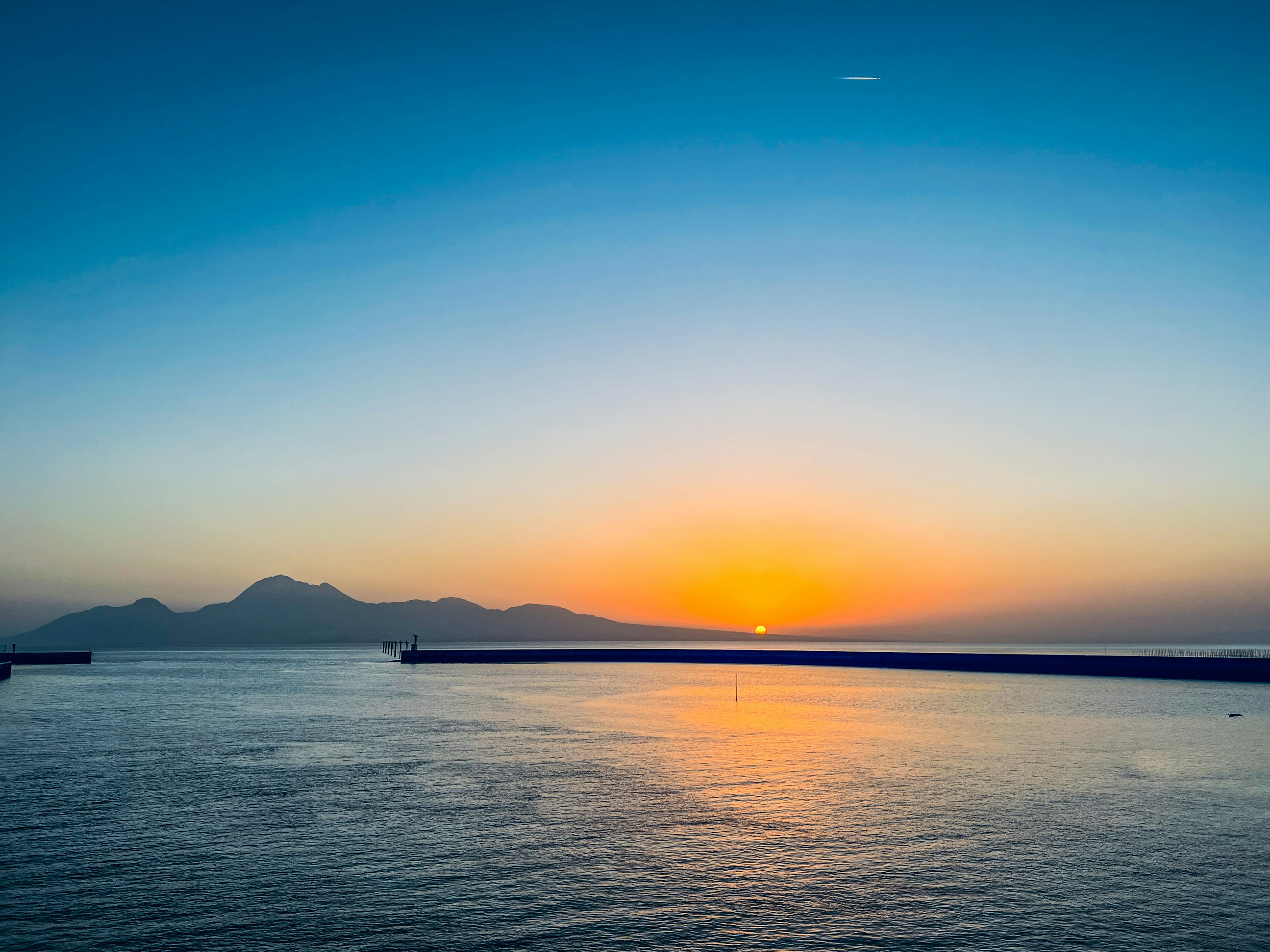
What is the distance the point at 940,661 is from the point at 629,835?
115969 millimetres

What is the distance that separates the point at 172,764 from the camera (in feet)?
105

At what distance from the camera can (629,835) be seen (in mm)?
21484

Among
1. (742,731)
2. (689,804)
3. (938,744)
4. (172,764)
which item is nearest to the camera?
(689,804)

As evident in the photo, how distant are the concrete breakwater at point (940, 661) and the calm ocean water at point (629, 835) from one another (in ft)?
186

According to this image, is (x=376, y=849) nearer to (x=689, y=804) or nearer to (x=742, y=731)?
(x=689, y=804)

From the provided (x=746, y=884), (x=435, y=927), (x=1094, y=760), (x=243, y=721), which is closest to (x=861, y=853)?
(x=746, y=884)

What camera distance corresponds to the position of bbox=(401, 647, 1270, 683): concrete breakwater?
95250mm

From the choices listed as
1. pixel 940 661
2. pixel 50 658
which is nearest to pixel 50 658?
pixel 50 658

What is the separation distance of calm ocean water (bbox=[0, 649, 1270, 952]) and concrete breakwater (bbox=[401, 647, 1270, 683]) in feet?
186

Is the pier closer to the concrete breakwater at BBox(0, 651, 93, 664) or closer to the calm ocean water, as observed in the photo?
the concrete breakwater at BBox(0, 651, 93, 664)

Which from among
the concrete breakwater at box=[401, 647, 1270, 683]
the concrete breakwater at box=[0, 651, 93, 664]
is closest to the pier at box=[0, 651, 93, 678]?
the concrete breakwater at box=[0, 651, 93, 664]

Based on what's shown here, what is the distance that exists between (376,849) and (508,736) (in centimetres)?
2132

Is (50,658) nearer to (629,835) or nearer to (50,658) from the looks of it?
(50,658)

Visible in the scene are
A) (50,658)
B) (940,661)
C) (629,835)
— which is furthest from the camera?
(940,661)
